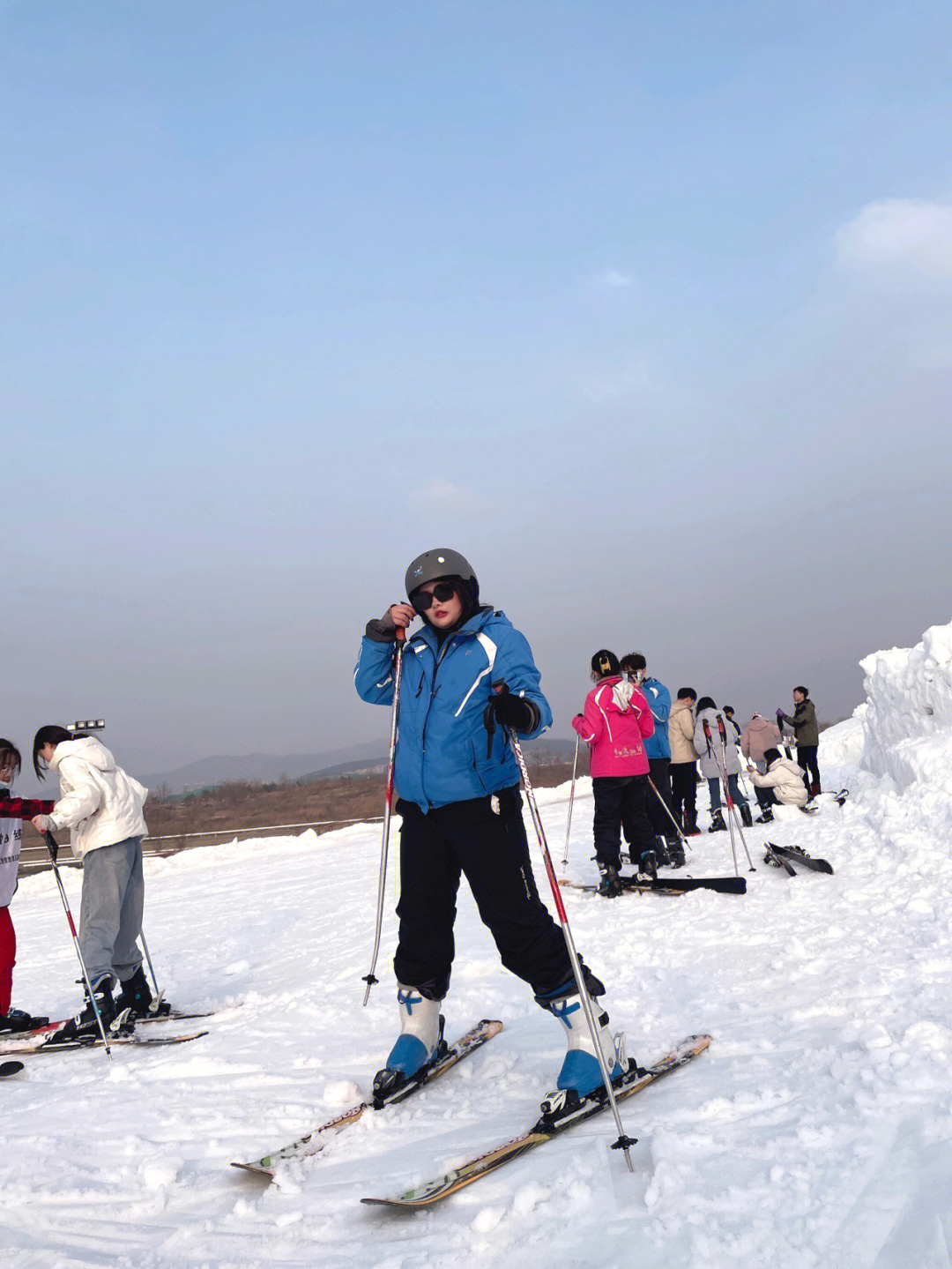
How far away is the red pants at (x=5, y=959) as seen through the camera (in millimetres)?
5734

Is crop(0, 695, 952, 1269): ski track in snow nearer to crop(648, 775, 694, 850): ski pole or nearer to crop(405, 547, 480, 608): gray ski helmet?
crop(405, 547, 480, 608): gray ski helmet

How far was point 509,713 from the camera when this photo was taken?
3342 millimetres

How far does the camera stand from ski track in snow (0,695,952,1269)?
229 centimetres

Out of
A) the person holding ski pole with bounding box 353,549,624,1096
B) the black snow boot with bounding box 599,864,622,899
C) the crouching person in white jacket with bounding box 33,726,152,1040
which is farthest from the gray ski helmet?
the black snow boot with bounding box 599,864,622,899

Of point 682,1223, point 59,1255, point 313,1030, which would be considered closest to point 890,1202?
point 682,1223

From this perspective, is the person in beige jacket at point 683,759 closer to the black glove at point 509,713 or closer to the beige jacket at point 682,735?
the beige jacket at point 682,735

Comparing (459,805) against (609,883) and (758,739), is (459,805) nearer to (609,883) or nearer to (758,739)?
(609,883)

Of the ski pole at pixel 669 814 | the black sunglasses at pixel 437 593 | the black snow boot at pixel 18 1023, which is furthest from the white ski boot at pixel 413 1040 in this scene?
the ski pole at pixel 669 814

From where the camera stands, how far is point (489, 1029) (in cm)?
427

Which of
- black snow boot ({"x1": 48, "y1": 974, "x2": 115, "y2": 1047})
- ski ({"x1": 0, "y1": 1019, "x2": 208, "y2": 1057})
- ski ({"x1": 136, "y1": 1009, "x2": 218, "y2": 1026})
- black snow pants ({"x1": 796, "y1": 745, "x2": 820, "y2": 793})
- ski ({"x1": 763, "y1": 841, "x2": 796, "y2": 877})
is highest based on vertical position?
black snow boot ({"x1": 48, "y1": 974, "x2": 115, "y2": 1047})

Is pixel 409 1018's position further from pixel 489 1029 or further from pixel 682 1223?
pixel 682 1223

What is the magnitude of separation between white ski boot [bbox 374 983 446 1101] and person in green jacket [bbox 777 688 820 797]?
1286cm

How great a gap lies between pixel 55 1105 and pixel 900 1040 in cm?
368

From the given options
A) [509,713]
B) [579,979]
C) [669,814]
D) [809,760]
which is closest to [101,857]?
[509,713]
